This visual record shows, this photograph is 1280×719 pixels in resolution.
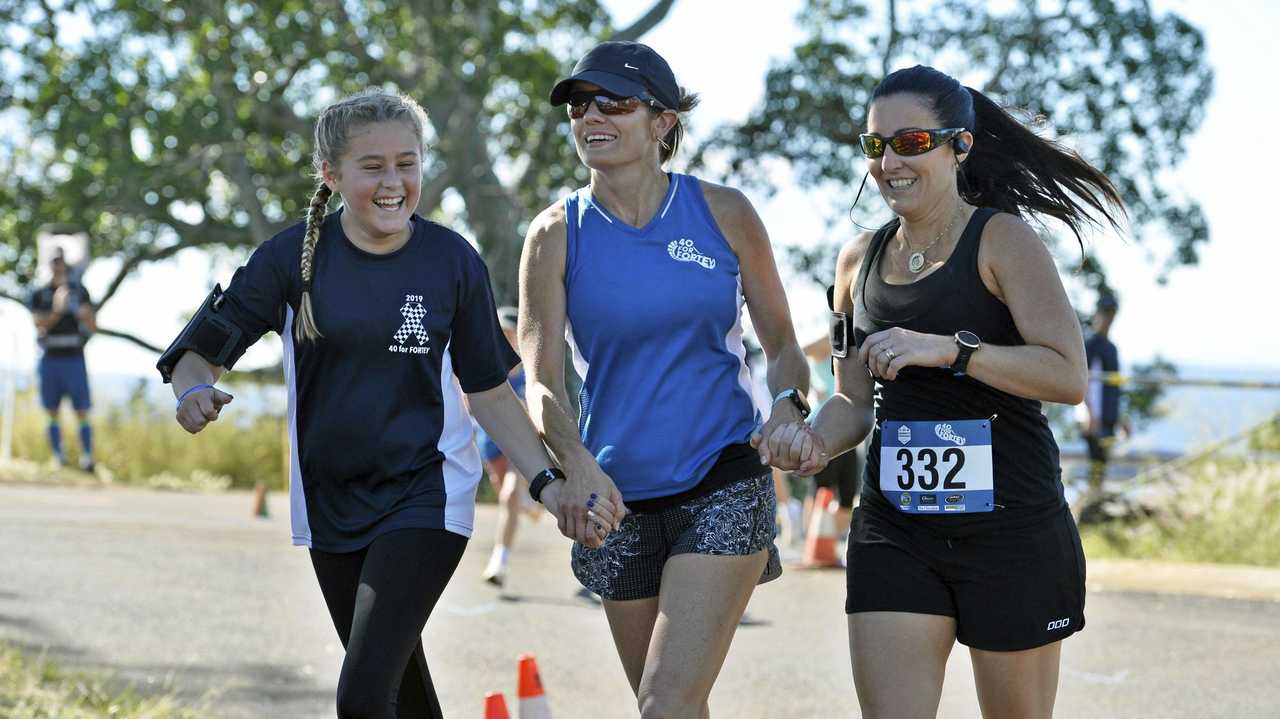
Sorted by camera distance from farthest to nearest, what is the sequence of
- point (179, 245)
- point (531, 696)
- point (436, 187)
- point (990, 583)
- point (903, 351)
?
point (179, 245) → point (436, 187) → point (531, 696) → point (990, 583) → point (903, 351)

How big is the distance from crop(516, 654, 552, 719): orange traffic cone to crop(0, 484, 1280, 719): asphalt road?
1.98 metres

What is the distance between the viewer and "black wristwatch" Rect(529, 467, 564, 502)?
406 cm

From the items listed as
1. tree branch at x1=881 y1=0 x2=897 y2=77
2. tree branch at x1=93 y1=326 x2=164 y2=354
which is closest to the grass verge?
tree branch at x1=881 y1=0 x2=897 y2=77

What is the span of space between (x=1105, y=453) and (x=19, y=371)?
582 inches

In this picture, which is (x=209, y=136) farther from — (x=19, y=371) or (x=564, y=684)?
(x=564, y=684)

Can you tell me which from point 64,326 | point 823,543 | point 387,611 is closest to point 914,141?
point 387,611

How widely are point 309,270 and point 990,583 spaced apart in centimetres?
184

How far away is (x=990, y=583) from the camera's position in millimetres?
3773

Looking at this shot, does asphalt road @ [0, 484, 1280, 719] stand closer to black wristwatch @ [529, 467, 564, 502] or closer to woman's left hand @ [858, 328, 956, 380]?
black wristwatch @ [529, 467, 564, 502]

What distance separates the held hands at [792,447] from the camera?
3926 millimetres

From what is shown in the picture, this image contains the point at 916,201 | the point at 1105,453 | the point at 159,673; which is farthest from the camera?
the point at 1105,453

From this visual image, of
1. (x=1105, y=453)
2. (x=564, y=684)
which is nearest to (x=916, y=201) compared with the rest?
(x=564, y=684)

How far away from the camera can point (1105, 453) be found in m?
14.2

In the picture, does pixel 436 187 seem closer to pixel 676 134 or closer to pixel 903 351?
pixel 676 134
